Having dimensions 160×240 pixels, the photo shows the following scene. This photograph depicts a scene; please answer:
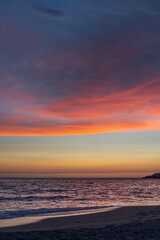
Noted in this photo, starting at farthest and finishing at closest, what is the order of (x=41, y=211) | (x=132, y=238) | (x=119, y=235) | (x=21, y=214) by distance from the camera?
(x=41, y=211) < (x=21, y=214) < (x=119, y=235) < (x=132, y=238)

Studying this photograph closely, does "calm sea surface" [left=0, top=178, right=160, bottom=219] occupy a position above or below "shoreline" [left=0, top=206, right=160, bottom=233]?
below

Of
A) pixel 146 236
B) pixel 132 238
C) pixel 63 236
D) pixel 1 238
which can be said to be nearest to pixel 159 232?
pixel 146 236

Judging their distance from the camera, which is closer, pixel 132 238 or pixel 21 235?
pixel 132 238

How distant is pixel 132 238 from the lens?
427 inches

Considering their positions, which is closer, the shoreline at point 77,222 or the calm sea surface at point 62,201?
the shoreline at point 77,222

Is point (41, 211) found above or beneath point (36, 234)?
beneath

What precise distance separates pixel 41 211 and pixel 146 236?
18175mm

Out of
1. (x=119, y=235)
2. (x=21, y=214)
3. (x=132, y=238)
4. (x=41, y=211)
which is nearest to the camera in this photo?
(x=132, y=238)

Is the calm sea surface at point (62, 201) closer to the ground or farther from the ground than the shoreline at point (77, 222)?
closer to the ground

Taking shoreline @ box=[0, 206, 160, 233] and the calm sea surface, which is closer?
Result: shoreline @ box=[0, 206, 160, 233]

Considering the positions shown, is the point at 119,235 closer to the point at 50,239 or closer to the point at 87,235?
the point at 87,235

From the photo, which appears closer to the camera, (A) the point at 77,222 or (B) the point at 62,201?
(A) the point at 77,222

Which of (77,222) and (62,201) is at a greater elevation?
(77,222)

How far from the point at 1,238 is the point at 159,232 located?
839 centimetres
